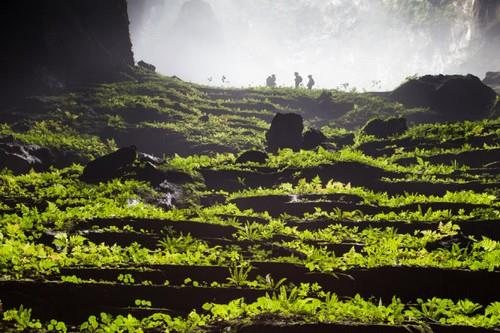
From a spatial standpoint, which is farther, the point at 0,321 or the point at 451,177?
the point at 451,177

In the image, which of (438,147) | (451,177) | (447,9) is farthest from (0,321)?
(447,9)

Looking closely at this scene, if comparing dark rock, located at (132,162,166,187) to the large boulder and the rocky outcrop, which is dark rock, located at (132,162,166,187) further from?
the large boulder

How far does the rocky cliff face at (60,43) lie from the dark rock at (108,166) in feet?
82.2

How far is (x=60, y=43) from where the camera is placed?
46.6 meters

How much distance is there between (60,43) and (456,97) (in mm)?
48399

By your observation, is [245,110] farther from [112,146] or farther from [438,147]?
[438,147]

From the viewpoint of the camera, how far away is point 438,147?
28312mm

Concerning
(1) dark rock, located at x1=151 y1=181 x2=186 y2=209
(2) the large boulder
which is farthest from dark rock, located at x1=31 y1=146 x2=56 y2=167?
(2) the large boulder

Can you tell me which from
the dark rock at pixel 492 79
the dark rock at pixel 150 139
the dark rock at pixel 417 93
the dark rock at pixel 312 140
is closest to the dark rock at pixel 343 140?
the dark rock at pixel 312 140

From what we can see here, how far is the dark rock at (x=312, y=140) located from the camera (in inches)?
1278

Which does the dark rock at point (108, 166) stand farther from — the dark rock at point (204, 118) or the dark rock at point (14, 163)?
the dark rock at point (204, 118)

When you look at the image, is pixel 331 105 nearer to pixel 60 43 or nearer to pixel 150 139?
pixel 150 139

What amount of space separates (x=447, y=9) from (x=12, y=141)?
557 feet

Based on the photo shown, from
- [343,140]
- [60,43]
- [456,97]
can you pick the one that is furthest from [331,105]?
[60,43]
